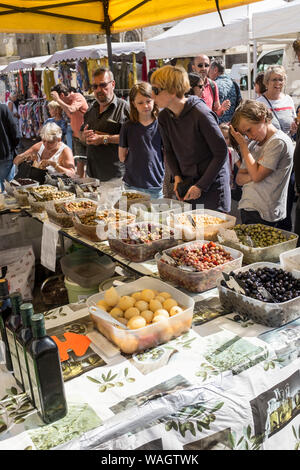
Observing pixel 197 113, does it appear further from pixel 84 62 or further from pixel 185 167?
pixel 84 62

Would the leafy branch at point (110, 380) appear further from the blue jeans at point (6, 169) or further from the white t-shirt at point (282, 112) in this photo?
the blue jeans at point (6, 169)

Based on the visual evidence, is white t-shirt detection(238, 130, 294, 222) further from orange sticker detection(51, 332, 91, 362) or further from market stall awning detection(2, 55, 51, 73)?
market stall awning detection(2, 55, 51, 73)

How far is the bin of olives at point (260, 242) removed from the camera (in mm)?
1736

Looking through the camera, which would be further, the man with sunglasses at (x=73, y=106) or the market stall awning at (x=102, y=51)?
the market stall awning at (x=102, y=51)

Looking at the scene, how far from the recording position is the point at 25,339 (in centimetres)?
97

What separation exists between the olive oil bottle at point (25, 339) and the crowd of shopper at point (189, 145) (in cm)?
168

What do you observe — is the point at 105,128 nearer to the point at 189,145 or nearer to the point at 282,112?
the point at 189,145

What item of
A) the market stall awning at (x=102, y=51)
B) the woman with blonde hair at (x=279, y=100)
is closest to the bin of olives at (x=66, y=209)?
the woman with blonde hair at (x=279, y=100)

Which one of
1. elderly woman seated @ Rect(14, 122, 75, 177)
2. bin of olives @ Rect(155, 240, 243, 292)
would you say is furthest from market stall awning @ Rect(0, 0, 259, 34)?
bin of olives @ Rect(155, 240, 243, 292)

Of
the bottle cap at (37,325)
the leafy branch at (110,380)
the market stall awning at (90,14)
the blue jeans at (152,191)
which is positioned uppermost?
the market stall awning at (90,14)

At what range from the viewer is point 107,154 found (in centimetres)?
352

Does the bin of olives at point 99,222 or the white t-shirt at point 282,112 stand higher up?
the white t-shirt at point 282,112

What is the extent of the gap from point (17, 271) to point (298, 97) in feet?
19.4

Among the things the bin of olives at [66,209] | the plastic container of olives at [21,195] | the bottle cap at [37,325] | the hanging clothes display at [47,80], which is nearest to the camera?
the bottle cap at [37,325]
